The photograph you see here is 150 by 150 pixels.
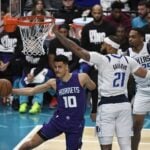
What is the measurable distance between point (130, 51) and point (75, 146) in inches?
64.7

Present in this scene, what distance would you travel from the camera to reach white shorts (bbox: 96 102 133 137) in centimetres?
673

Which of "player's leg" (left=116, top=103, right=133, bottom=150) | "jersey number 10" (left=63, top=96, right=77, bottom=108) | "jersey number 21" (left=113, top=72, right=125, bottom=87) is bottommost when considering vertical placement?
"player's leg" (left=116, top=103, right=133, bottom=150)

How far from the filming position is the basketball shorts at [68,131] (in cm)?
720

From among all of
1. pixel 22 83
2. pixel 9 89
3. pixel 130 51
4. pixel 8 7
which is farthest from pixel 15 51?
pixel 9 89

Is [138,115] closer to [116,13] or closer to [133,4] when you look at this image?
[116,13]

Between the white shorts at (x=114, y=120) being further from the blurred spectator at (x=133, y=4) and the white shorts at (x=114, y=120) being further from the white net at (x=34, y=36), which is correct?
the blurred spectator at (x=133, y=4)

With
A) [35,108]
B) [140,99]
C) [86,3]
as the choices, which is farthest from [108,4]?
[140,99]

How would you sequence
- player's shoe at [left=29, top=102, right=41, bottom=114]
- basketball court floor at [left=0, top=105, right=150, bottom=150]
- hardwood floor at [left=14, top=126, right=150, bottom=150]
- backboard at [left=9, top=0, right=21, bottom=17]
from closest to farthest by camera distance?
hardwood floor at [left=14, top=126, right=150, bottom=150] → basketball court floor at [left=0, top=105, right=150, bottom=150] → player's shoe at [left=29, top=102, right=41, bottom=114] → backboard at [left=9, top=0, right=21, bottom=17]

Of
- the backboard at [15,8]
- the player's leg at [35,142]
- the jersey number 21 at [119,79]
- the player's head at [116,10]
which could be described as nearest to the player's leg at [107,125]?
the jersey number 21 at [119,79]

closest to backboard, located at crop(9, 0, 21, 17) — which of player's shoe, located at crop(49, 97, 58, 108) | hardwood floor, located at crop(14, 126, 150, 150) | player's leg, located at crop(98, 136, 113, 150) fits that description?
player's shoe, located at crop(49, 97, 58, 108)

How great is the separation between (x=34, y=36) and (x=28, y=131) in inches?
70.1

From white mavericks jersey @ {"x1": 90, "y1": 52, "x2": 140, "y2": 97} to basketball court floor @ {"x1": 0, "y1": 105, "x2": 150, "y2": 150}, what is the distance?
236cm

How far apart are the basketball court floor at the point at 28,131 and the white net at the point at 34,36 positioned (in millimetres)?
1286

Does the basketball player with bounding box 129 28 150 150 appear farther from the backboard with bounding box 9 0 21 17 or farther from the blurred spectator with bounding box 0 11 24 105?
the backboard with bounding box 9 0 21 17
